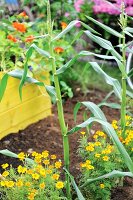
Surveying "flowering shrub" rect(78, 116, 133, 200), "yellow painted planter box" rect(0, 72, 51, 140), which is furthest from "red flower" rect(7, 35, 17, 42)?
"flowering shrub" rect(78, 116, 133, 200)

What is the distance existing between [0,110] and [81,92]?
151cm

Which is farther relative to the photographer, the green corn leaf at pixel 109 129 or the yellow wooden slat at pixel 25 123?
the yellow wooden slat at pixel 25 123

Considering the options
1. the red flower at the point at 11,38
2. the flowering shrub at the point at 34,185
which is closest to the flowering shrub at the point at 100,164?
the flowering shrub at the point at 34,185

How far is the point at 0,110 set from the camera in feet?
11.6

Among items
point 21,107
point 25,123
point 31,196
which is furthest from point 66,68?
point 25,123

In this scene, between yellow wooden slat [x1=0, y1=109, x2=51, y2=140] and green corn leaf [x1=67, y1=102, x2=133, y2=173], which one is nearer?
green corn leaf [x1=67, y1=102, x2=133, y2=173]

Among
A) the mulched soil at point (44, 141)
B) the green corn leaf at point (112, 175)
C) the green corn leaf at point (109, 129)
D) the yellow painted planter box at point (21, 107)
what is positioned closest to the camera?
the green corn leaf at point (109, 129)

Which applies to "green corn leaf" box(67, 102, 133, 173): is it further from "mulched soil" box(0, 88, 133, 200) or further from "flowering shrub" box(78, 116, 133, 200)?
"mulched soil" box(0, 88, 133, 200)

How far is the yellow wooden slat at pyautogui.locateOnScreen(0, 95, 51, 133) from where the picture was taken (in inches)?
141

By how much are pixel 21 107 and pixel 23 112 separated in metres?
0.05

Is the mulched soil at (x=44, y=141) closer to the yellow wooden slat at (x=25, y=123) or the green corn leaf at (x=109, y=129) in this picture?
the yellow wooden slat at (x=25, y=123)

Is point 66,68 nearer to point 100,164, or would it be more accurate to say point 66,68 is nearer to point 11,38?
point 100,164

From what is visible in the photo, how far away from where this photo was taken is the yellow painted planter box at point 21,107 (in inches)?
141

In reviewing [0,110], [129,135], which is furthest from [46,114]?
[129,135]
